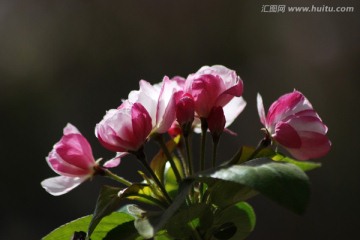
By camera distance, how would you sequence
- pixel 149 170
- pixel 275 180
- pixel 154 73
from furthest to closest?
pixel 154 73
pixel 149 170
pixel 275 180

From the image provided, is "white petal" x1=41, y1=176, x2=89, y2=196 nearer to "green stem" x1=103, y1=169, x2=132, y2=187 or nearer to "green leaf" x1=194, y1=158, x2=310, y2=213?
"green stem" x1=103, y1=169, x2=132, y2=187

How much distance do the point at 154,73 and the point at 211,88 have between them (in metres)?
1.73

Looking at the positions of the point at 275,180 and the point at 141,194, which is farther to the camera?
the point at 141,194

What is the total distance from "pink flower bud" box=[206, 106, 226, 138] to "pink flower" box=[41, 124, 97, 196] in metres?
0.12

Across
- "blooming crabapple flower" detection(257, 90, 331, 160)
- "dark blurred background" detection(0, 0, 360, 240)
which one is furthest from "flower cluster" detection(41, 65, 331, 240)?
"dark blurred background" detection(0, 0, 360, 240)

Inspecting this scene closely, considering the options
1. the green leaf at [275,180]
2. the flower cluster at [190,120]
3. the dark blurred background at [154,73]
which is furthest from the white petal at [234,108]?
the dark blurred background at [154,73]

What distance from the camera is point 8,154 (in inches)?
83.1

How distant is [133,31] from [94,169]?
5.76 ft

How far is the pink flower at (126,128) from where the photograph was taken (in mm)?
486

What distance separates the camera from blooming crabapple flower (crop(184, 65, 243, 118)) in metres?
0.51

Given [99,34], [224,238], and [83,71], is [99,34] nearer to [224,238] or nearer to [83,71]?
[83,71]

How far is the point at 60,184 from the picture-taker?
57cm

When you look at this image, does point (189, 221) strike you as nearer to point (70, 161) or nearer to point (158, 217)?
point (158, 217)

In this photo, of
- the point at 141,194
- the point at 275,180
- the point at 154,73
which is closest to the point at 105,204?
the point at 141,194
